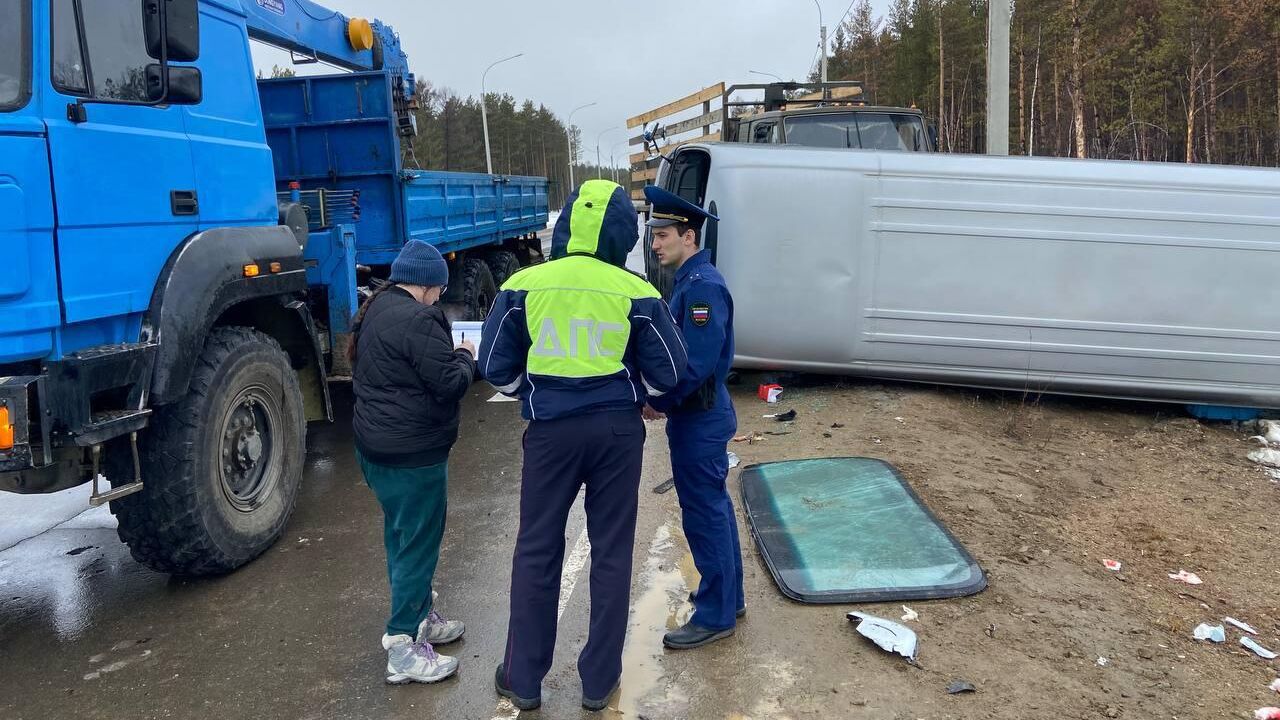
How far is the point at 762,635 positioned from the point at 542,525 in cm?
116

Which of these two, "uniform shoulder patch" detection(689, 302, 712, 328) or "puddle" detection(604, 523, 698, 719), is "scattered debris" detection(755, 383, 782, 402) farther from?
"uniform shoulder patch" detection(689, 302, 712, 328)

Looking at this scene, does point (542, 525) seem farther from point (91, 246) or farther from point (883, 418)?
point (883, 418)

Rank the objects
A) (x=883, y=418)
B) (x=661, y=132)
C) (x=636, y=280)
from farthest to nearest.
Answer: (x=661, y=132), (x=883, y=418), (x=636, y=280)

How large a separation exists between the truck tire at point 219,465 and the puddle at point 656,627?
200 centimetres

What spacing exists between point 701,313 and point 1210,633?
246 cm

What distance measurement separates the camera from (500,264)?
10.9 meters

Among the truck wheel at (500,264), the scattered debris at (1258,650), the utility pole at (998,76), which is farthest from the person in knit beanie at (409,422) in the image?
the utility pole at (998,76)

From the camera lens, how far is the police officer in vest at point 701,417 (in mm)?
3125

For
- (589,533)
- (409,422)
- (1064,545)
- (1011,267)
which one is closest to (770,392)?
(1011,267)

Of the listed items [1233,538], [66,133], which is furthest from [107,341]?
[1233,538]

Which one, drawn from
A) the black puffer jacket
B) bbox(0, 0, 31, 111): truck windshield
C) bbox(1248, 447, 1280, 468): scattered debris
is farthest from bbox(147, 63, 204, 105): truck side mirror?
bbox(1248, 447, 1280, 468): scattered debris

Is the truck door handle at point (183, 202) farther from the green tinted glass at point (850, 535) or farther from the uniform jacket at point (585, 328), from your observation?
the green tinted glass at point (850, 535)

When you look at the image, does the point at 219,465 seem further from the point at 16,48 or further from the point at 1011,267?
the point at 1011,267

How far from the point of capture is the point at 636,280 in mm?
2828
